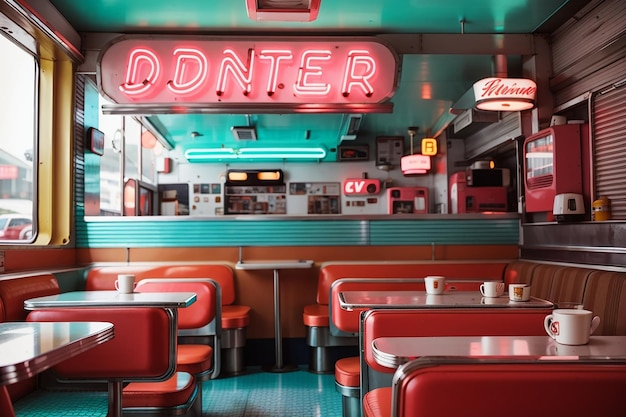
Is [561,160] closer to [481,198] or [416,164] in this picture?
[481,198]

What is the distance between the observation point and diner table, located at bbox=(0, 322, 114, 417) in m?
1.48

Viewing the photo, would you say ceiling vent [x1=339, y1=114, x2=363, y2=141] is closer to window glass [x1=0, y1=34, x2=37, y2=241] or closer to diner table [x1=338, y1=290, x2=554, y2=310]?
window glass [x1=0, y1=34, x2=37, y2=241]

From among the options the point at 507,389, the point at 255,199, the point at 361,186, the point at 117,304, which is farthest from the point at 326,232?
the point at 255,199

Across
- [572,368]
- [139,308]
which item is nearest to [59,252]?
[139,308]

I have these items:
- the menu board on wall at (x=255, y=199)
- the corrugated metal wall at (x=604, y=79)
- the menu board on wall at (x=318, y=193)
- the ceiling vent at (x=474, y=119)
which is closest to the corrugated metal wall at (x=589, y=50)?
the corrugated metal wall at (x=604, y=79)

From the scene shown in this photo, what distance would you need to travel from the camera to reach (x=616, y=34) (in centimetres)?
443

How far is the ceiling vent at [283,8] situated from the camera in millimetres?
3387

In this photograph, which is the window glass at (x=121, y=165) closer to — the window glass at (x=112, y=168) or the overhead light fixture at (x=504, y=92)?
the window glass at (x=112, y=168)

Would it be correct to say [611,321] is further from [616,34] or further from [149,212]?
[149,212]

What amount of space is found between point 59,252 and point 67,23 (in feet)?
6.62

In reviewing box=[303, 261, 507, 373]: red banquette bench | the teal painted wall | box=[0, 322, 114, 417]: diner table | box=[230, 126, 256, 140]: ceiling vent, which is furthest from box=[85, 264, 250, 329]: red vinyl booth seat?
box=[230, 126, 256, 140]: ceiling vent

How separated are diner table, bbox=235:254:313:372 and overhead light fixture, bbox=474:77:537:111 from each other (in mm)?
2116

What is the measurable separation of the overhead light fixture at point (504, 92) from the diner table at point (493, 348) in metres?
3.41

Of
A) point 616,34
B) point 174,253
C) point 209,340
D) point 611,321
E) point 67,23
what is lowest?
point 209,340
